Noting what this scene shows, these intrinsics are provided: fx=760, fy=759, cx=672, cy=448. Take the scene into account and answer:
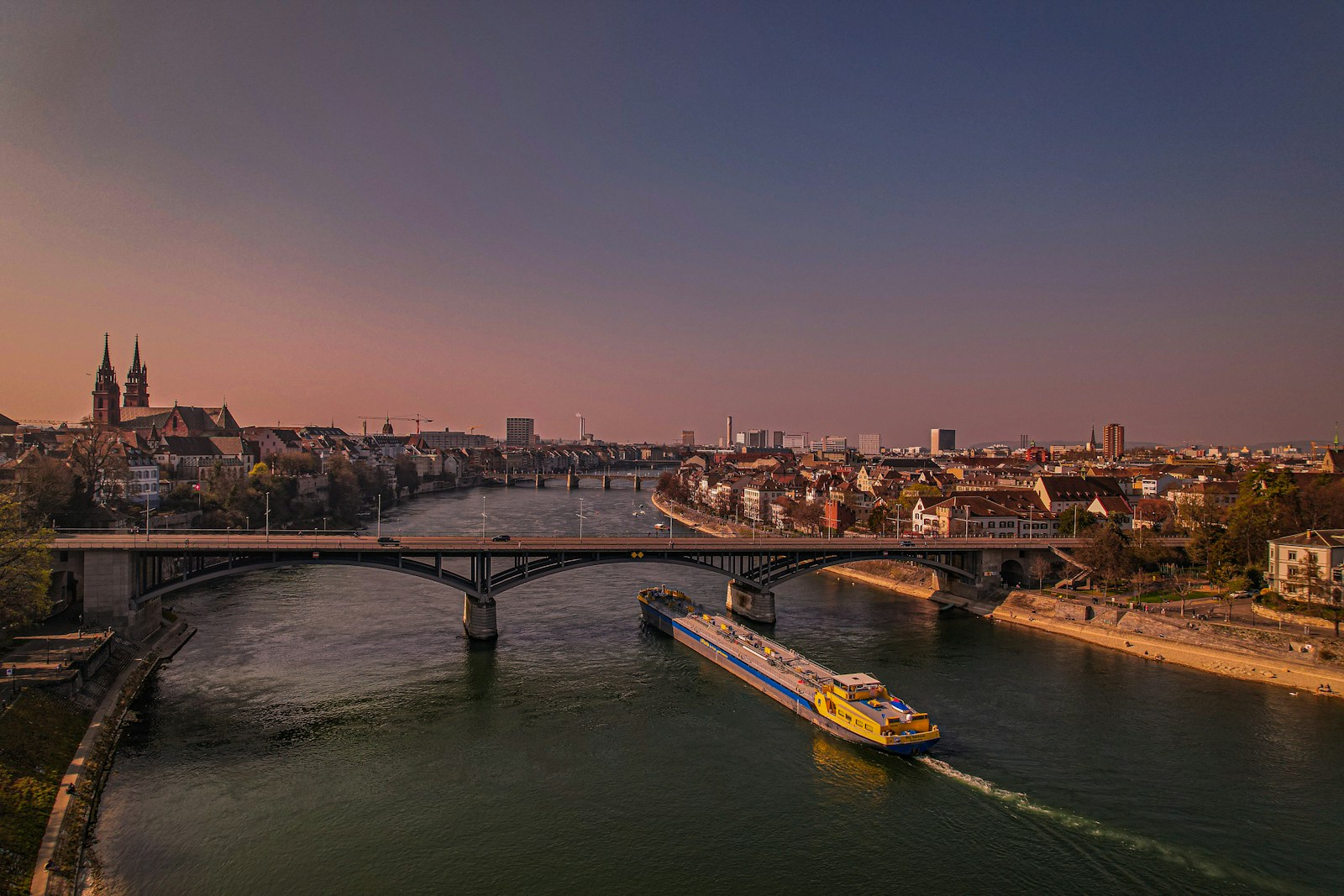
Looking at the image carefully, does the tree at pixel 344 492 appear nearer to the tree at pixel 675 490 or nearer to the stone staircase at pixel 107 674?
the tree at pixel 675 490

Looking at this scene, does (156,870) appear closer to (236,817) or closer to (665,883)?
(236,817)

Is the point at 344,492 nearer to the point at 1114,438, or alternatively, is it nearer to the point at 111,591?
the point at 111,591

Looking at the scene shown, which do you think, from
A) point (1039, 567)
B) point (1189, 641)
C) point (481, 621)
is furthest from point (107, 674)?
point (1039, 567)

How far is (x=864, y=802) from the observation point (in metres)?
20.9

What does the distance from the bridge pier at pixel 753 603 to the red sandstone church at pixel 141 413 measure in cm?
6991

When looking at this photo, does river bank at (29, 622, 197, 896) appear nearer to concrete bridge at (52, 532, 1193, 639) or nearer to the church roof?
concrete bridge at (52, 532, 1193, 639)

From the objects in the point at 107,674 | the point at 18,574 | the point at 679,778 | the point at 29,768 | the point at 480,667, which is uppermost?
the point at 18,574

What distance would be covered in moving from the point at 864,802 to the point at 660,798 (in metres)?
5.61

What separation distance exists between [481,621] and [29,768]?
58.3 ft

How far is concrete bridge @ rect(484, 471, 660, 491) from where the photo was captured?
154375 millimetres

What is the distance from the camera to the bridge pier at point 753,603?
4091 centimetres

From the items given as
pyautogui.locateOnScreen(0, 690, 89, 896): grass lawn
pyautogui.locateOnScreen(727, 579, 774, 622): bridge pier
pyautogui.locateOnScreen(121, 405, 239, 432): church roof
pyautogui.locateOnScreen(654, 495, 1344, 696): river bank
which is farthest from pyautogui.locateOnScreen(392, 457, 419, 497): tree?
pyautogui.locateOnScreen(654, 495, 1344, 696): river bank

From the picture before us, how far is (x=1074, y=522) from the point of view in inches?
2073

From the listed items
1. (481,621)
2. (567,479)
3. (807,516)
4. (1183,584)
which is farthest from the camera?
(567,479)
